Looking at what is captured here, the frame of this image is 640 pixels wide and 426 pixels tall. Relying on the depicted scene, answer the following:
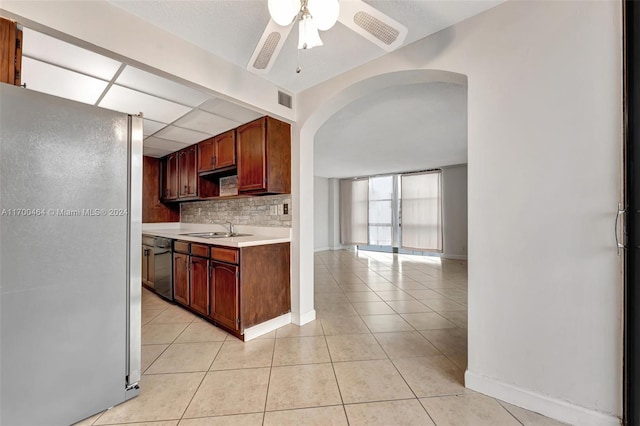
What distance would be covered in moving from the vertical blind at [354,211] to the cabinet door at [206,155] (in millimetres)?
5618

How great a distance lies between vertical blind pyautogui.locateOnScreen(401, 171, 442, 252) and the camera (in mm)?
6961

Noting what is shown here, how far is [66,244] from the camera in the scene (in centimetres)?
136

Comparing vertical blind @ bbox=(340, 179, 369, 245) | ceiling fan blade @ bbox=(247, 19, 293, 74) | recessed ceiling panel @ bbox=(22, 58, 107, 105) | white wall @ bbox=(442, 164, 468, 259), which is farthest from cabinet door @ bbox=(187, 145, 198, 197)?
white wall @ bbox=(442, 164, 468, 259)

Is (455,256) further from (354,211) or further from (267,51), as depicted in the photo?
(267,51)

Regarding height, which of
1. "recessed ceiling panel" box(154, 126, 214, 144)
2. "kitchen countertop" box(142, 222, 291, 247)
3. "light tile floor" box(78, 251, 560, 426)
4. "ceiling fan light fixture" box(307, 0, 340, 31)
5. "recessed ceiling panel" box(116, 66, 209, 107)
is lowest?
"light tile floor" box(78, 251, 560, 426)

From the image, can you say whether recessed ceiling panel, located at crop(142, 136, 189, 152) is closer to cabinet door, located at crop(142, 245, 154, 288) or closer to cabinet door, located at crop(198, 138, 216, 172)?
cabinet door, located at crop(198, 138, 216, 172)

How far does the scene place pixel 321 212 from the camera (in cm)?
856

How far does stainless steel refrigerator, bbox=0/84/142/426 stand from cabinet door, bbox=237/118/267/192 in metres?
1.23

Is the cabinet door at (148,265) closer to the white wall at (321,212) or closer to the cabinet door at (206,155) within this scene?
the cabinet door at (206,155)

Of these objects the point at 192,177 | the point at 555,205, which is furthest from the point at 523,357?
the point at 192,177

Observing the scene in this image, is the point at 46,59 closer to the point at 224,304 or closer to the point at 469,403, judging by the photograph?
the point at 224,304

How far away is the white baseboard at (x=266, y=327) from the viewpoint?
240 centimetres

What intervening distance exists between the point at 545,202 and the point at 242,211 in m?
3.19

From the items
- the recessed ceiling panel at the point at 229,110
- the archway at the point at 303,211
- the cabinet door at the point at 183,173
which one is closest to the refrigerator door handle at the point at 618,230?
the archway at the point at 303,211
